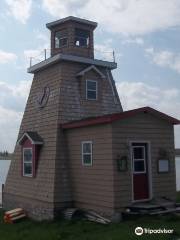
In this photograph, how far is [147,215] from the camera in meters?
13.3

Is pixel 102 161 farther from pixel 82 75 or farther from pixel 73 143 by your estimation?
pixel 82 75

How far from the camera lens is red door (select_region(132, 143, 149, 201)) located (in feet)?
47.6

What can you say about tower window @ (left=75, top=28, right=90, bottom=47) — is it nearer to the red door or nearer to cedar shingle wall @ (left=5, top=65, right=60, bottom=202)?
cedar shingle wall @ (left=5, top=65, right=60, bottom=202)

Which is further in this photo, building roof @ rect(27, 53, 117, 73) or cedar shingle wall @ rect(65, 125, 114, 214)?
building roof @ rect(27, 53, 117, 73)

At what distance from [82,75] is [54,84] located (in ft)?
4.16

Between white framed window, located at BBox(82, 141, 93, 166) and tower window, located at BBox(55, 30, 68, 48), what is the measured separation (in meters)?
5.52

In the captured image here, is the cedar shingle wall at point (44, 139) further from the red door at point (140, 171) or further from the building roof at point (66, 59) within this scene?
the red door at point (140, 171)

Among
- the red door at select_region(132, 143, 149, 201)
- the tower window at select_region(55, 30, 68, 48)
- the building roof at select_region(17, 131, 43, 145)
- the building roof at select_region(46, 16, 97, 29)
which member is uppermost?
the building roof at select_region(46, 16, 97, 29)

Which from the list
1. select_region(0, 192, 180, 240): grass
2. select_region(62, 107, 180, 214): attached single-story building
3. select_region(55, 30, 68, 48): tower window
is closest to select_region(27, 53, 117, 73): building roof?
select_region(55, 30, 68, 48): tower window

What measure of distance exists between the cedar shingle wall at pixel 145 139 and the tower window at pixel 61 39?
5909mm

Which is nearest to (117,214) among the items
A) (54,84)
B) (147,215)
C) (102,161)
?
(147,215)

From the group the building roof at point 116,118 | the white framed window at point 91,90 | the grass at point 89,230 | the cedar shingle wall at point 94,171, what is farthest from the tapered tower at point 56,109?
the grass at point 89,230

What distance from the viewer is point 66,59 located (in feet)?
56.1

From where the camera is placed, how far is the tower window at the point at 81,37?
61.2 ft
